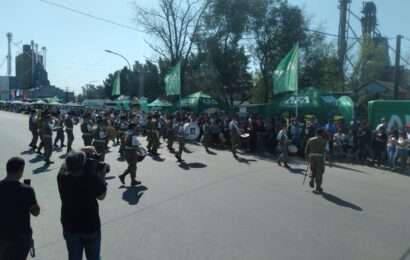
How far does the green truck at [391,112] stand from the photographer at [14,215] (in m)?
16.4

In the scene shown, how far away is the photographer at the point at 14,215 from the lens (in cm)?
390

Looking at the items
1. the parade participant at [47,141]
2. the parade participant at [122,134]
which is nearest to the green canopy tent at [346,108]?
the parade participant at [122,134]

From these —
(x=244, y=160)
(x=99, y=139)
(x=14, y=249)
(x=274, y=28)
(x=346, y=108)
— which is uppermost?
(x=274, y=28)

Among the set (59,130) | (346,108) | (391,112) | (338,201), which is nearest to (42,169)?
(59,130)

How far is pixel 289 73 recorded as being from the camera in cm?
1808

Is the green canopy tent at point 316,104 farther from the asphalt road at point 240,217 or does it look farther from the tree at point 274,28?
the tree at point 274,28

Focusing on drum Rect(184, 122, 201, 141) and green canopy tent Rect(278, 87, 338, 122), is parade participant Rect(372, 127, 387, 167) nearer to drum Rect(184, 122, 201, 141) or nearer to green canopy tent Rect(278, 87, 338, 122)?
green canopy tent Rect(278, 87, 338, 122)

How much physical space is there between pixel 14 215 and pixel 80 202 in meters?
0.63

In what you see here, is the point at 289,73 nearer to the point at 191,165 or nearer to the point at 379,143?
the point at 379,143

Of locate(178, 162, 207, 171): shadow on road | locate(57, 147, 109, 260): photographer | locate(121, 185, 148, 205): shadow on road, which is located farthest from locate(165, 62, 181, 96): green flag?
locate(57, 147, 109, 260): photographer

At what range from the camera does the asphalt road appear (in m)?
5.95

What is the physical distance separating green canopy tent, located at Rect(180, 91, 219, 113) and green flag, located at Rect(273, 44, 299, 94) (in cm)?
931

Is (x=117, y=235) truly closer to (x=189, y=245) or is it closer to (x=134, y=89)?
(x=189, y=245)

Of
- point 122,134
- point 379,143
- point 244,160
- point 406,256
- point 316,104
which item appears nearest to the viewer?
point 406,256
